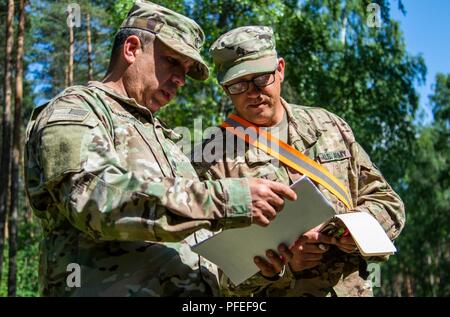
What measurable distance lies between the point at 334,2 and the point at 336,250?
14.9 meters

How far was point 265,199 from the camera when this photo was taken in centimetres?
222

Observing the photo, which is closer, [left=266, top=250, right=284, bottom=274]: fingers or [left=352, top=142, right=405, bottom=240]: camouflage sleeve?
[left=266, top=250, right=284, bottom=274]: fingers

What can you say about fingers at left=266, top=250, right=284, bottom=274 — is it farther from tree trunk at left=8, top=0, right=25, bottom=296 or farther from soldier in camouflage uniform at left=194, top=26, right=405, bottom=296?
tree trunk at left=8, top=0, right=25, bottom=296

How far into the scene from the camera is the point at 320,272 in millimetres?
3393

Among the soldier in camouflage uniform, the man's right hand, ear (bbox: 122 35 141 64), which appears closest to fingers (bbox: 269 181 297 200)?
the man's right hand

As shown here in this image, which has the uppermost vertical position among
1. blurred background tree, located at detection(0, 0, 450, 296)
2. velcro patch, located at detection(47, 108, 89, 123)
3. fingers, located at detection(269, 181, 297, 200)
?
blurred background tree, located at detection(0, 0, 450, 296)

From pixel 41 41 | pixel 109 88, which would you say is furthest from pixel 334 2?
pixel 109 88

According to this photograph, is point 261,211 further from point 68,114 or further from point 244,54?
point 244,54

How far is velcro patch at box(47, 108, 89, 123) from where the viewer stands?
2.25 meters

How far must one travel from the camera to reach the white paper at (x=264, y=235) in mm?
2412

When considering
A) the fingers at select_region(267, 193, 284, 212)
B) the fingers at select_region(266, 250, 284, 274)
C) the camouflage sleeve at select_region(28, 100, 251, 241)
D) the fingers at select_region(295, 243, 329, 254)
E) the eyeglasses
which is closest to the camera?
the camouflage sleeve at select_region(28, 100, 251, 241)

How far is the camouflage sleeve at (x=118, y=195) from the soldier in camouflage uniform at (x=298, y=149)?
1162 mm

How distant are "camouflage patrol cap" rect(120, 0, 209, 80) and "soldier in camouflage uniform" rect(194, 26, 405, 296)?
2.05 feet
